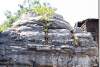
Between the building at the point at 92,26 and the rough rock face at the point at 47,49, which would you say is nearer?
the rough rock face at the point at 47,49

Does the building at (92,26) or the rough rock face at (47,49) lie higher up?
the building at (92,26)

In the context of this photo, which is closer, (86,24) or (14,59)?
(14,59)

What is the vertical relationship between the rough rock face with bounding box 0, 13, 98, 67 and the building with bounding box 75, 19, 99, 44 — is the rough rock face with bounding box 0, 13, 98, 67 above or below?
below

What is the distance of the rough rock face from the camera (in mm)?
8539

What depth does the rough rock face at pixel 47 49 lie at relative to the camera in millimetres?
8539

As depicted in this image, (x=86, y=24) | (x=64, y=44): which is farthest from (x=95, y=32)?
(x=64, y=44)

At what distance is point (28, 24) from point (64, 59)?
5.05 ft

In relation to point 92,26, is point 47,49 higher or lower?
lower

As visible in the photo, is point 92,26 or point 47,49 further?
point 92,26

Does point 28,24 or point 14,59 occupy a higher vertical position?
point 28,24

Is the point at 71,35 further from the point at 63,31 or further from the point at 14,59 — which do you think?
the point at 14,59

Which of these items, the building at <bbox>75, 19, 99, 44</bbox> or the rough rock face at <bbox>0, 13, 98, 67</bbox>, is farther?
the building at <bbox>75, 19, 99, 44</bbox>

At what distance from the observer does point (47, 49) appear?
863 centimetres

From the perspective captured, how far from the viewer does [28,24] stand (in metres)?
9.41
